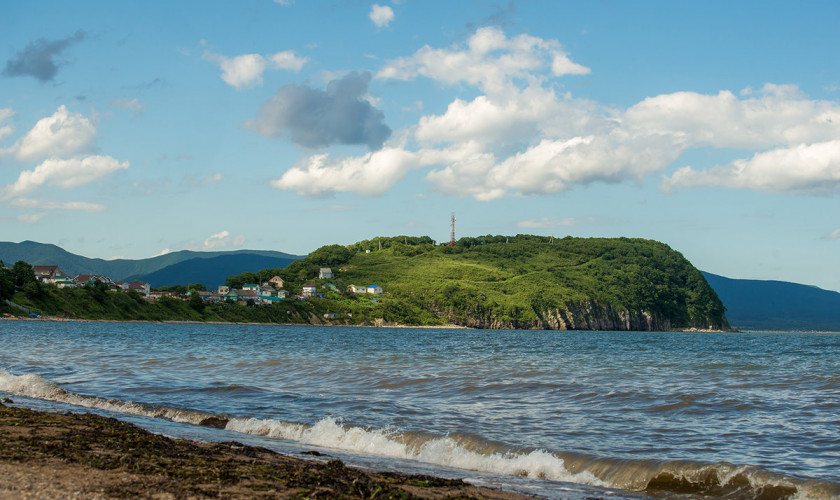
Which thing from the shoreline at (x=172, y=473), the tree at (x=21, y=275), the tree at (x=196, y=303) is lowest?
the tree at (x=196, y=303)

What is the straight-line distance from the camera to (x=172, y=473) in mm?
8914

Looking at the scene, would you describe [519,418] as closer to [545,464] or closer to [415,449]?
[415,449]

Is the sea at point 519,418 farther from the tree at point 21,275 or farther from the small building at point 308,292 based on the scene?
the small building at point 308,292

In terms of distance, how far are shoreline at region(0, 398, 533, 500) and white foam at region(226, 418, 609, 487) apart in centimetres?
223

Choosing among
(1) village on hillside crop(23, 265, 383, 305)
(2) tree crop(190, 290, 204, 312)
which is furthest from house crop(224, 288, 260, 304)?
(2) tree crop(190, 290, 204, 312)

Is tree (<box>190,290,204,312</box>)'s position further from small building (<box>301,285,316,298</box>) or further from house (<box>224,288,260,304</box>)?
small building (<box>301,285,316,298</box>)

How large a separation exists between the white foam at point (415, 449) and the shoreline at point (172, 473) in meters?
2.23

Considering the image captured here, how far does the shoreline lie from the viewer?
26.2ft

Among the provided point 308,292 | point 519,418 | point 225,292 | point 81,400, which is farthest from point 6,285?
point 519,418

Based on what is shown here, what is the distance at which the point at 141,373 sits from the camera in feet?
91.0

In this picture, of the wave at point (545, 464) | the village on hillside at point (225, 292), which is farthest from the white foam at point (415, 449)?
the village on hillside at point (225, 292)

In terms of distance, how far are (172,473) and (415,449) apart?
6173 mm

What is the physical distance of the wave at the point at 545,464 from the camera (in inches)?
436

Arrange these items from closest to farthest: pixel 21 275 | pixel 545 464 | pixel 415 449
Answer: pixel 545 464
pixel 415 449
pixel 21 275
